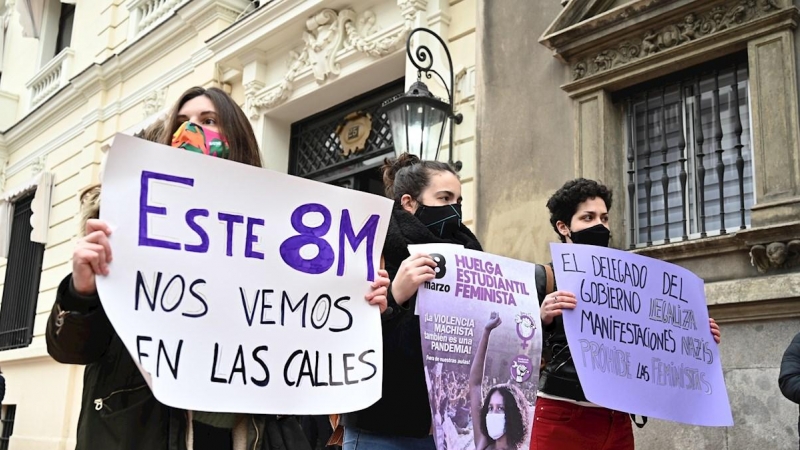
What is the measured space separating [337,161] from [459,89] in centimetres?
269

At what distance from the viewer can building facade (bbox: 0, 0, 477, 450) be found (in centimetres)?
856

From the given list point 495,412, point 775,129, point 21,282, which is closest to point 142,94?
point 21,282

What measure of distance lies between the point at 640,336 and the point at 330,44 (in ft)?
21.6

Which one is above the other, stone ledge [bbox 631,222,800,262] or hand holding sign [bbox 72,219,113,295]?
stone ledge [bbox 631,222,800,262]

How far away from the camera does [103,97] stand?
13.2 m

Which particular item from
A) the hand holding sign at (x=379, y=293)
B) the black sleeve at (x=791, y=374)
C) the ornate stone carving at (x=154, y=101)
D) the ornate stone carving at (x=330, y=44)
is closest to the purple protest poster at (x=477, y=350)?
the hand holding sign at (x=379, y=293)

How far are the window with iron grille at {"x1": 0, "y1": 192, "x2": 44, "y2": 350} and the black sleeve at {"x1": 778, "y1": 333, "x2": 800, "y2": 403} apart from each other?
1343 centimetres

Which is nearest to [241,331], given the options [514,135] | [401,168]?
[401,168]

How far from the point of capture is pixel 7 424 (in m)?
14.0

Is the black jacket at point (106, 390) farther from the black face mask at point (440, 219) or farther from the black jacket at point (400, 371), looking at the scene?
the black face mask at point (440, 219)

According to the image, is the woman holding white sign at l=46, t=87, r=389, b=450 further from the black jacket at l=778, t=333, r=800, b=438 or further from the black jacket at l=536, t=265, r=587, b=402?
the black jacket at l=778, t=333, r=800, b=438

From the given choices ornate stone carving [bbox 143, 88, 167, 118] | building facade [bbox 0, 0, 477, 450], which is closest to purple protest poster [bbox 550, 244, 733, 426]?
building facade [bbox 0, 0, 477, 450]

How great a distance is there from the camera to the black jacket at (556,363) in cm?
293

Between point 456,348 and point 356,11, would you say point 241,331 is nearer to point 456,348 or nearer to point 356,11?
point 456,348
